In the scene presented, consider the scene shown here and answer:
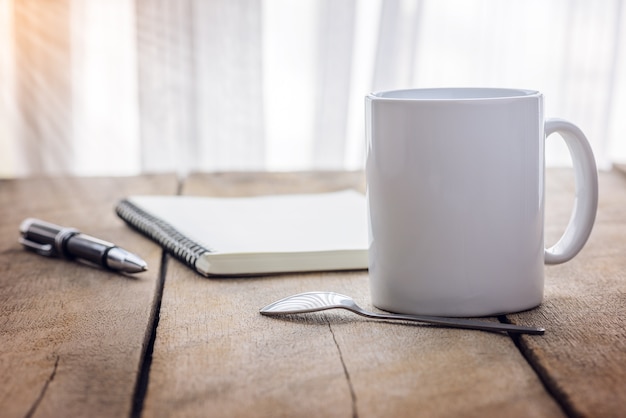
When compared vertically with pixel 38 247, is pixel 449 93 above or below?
above

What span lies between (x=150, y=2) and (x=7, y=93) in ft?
1.74

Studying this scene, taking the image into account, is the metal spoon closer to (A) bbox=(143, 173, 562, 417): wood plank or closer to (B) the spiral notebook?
(A) bbox=(143, 173, 562, 417): wood plank

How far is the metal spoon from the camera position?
1.86 ft

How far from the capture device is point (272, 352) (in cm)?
54

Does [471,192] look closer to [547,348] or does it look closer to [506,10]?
[547,348]

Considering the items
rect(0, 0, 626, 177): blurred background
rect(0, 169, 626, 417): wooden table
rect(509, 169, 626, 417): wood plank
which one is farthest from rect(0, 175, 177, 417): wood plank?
rect(0, 0, 626, 177): blurred background

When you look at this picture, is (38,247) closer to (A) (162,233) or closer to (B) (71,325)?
(A) (162,233)

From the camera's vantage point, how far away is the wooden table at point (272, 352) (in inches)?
18.0

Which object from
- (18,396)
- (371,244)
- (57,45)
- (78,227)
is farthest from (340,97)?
(18,396)

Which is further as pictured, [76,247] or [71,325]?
[76,247]

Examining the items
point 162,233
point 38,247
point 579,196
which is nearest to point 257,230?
point 162,233

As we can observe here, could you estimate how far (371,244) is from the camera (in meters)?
0.64

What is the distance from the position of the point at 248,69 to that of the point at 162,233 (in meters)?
1.75

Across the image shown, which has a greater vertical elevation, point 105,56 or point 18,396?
point 105,56
